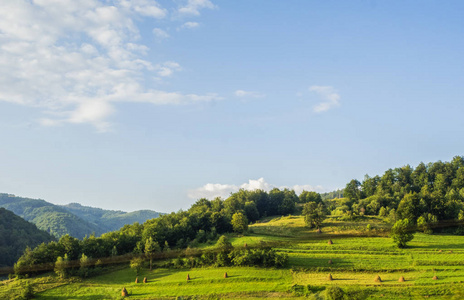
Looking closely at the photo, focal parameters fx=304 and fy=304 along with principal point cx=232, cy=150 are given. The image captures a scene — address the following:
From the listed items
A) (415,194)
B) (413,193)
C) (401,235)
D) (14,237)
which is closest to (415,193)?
(415,194)

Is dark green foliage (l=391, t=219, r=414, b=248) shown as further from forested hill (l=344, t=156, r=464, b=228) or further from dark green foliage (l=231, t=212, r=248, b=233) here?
dark green foliage (l=231, t=212, r=248, b=233)

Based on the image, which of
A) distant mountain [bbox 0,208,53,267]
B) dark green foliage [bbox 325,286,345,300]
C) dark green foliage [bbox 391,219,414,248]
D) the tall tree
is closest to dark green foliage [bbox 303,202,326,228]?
dark green foliage [bbox 391,219,414,248]

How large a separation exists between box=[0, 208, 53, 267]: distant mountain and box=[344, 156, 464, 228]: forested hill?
124716mm

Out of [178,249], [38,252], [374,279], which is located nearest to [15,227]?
[38,252]

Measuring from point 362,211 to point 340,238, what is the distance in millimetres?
28375

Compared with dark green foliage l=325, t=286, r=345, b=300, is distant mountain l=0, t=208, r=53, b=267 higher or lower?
higher

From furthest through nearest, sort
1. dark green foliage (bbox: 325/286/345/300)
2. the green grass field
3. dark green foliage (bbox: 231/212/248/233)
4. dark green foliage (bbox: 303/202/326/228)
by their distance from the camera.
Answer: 1. dark green foliage (bbox: 303/202/326/228)
2. dark green foliage (bbox: 231/212/248/233)
3. the green grass field
4. dark green foliage (bbox: 325/286/345/300)

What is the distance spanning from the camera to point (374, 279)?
4644cm

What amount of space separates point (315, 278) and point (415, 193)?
54.2 m

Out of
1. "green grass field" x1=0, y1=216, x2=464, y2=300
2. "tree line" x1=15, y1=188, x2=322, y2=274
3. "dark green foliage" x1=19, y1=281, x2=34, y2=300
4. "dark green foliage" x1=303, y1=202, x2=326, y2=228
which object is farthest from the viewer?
"dark green foliage" x1=303, y1=202, x2=326, y2=228

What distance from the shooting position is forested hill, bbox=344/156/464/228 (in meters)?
80.2

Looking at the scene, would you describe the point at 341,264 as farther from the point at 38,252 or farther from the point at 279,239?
the point at 38,252

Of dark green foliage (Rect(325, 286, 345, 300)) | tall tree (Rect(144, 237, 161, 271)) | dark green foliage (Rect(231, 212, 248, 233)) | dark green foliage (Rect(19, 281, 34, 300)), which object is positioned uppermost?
dark green foliage (Rect(231, 212, 248, 233))

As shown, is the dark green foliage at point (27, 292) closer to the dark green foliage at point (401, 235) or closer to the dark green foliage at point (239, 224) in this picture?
the dark green foliage at point (239, 224)
